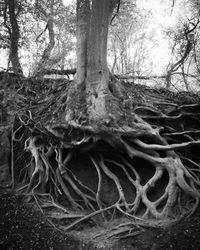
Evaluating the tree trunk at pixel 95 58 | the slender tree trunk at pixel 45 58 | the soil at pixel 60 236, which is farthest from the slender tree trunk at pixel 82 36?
the soil at pixel 60 236

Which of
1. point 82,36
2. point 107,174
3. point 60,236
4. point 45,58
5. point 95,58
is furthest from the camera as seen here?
point 45,58

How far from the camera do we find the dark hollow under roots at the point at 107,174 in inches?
135

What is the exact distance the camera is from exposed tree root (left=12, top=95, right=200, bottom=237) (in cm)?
341

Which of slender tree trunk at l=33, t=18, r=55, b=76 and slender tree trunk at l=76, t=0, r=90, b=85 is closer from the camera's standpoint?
slender tree trunk at l=76, t=0, r=90, b=85

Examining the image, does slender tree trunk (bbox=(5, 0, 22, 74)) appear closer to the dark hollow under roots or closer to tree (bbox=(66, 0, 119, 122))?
tree (bbox=(66, 0, 119, 122))

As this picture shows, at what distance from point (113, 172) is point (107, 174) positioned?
9.0 inches

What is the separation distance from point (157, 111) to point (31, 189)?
3.01 meters

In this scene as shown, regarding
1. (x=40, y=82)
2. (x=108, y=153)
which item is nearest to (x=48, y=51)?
(x=40, y=82)

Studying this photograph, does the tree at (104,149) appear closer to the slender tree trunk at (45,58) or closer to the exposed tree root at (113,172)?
the exposed tree root at (113,172)

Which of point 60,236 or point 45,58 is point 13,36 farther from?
point 60,236

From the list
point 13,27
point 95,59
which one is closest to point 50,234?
point 95,59

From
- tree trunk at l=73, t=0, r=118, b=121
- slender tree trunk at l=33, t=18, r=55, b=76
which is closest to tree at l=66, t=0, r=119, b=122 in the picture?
tree trunk at l=73, t=0, r=118, b=121

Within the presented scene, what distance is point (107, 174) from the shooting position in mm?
4043

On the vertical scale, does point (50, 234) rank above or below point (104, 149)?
below
